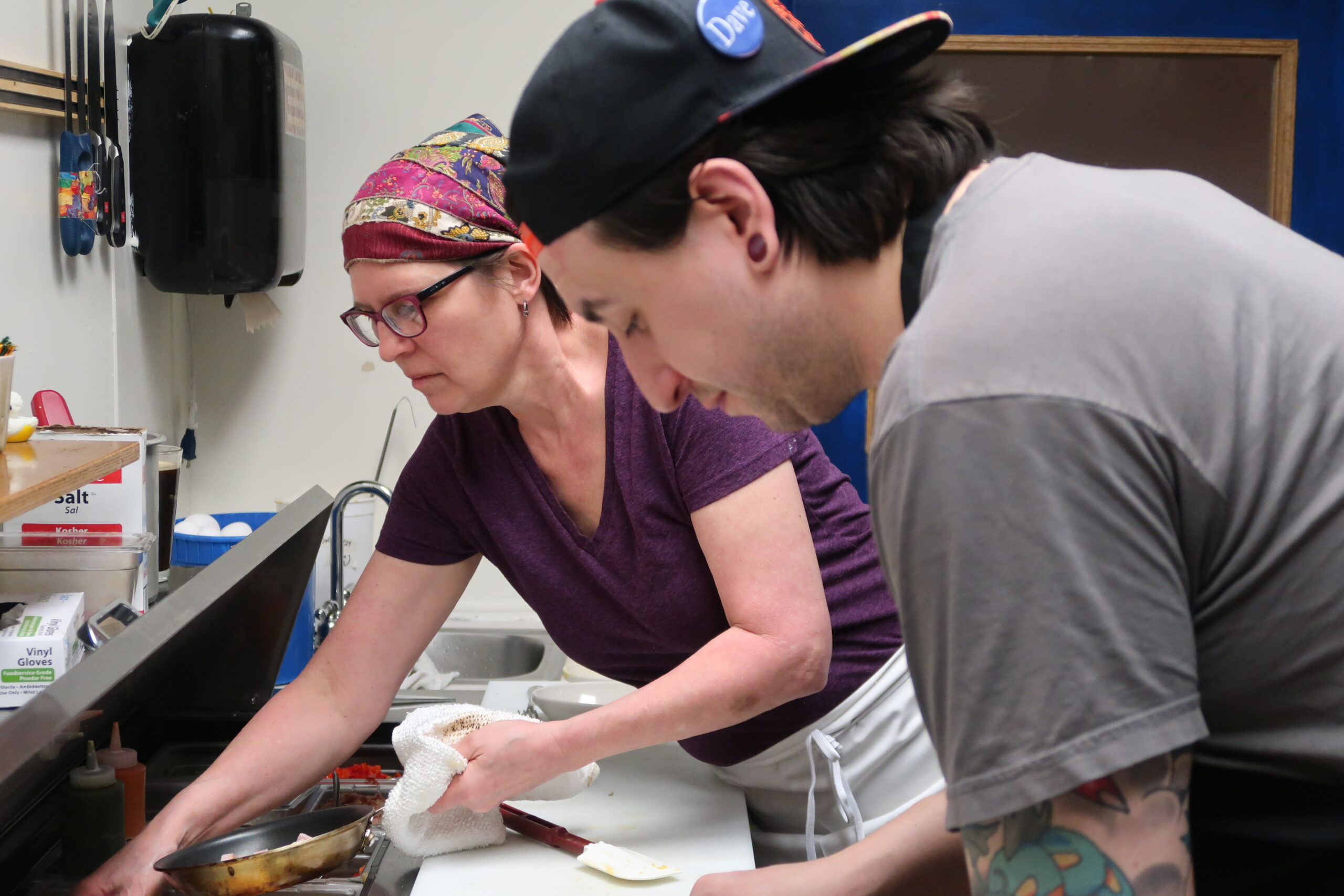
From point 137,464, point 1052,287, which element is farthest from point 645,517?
point 1052,287

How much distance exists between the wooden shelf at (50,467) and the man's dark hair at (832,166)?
61 cm

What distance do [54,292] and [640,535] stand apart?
1.15 metres

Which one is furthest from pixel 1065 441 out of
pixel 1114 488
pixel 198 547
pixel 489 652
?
pixel 489 652

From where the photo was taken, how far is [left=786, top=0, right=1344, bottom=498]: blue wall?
110 inches

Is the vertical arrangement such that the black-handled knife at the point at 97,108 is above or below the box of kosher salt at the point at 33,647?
above

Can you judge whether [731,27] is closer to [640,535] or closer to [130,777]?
[640,535]

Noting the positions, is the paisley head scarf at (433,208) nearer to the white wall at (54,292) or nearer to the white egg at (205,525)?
the white wall at (54,292)

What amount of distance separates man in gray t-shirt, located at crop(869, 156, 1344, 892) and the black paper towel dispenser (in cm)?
199

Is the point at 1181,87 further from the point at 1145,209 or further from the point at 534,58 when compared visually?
the point at 1145,209

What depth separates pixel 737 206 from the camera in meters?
0.67

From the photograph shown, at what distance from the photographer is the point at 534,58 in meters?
2.72

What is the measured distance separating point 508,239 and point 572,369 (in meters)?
0.17

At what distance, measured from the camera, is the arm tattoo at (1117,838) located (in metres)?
0.55

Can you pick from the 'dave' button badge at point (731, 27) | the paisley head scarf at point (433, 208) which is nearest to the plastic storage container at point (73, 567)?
the paisley head scarf at point (433, 208)
